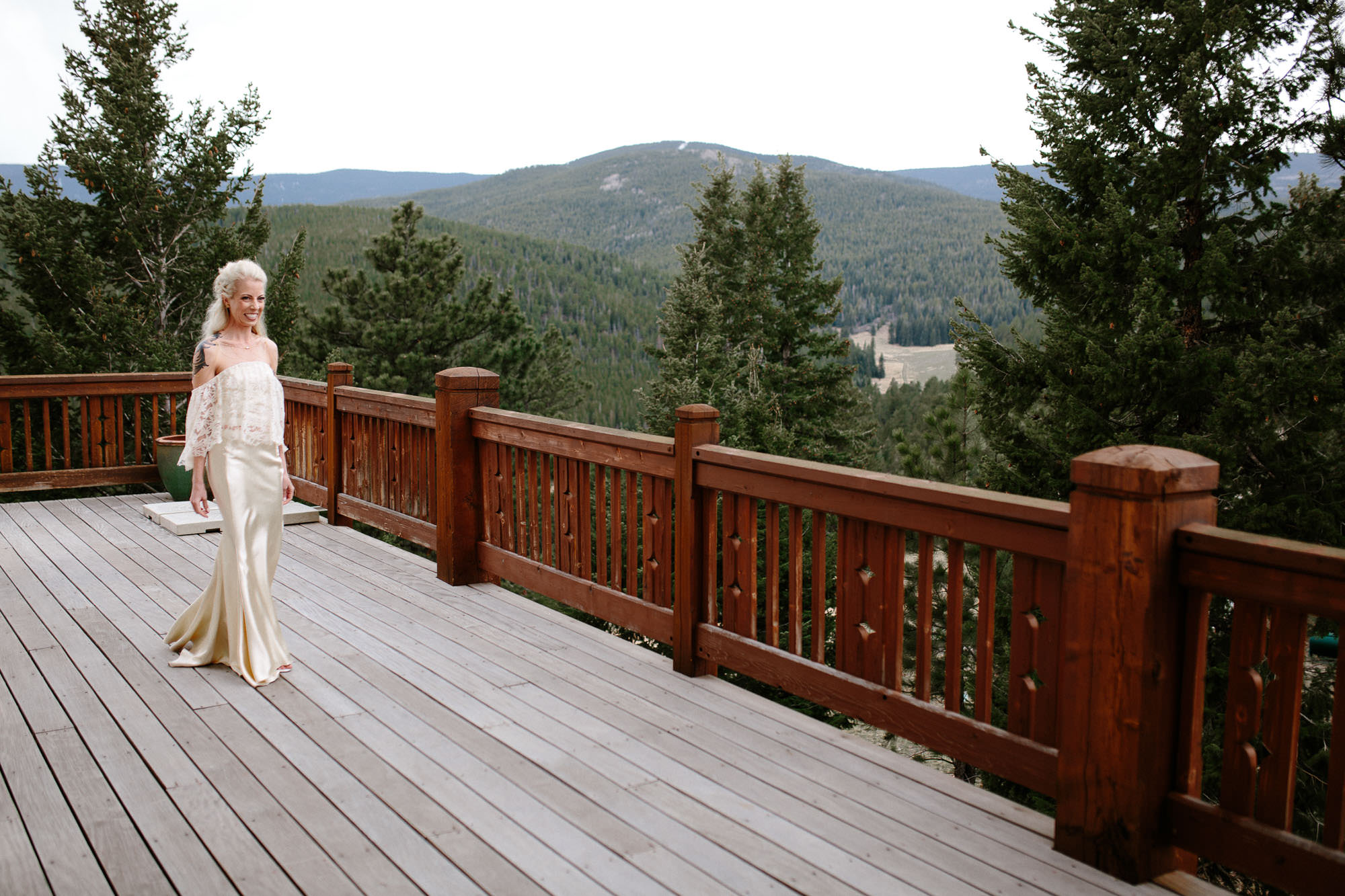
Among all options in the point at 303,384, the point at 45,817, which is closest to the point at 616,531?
the point at 45,817

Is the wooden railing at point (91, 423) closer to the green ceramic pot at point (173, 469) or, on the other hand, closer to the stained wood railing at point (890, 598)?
Answer: the green ceramic pot at point (173, 469)

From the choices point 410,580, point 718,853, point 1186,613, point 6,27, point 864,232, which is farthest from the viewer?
point 864,232

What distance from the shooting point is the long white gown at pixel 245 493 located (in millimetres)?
3934

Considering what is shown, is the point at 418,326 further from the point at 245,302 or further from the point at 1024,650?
the point at 1024,650

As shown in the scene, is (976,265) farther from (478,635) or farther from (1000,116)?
(478,635)

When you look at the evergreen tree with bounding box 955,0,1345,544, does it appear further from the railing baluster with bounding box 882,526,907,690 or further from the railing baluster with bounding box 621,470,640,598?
the railing baluster with bounding box 882,526,907,690

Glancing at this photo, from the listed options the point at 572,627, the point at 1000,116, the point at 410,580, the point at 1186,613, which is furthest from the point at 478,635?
the point at 1000,116

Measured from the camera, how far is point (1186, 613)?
243cm

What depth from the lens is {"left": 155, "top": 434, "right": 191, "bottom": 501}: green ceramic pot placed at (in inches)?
310

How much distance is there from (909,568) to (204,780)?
22.9 m

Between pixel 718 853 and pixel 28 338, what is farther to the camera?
pixel 28 338

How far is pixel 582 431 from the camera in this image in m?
4.57

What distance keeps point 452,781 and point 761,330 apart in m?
30.9

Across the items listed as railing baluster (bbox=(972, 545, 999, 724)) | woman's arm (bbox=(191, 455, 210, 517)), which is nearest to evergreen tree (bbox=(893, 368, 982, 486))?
woman's arm (bbox=(191, 455, 210, 517))
